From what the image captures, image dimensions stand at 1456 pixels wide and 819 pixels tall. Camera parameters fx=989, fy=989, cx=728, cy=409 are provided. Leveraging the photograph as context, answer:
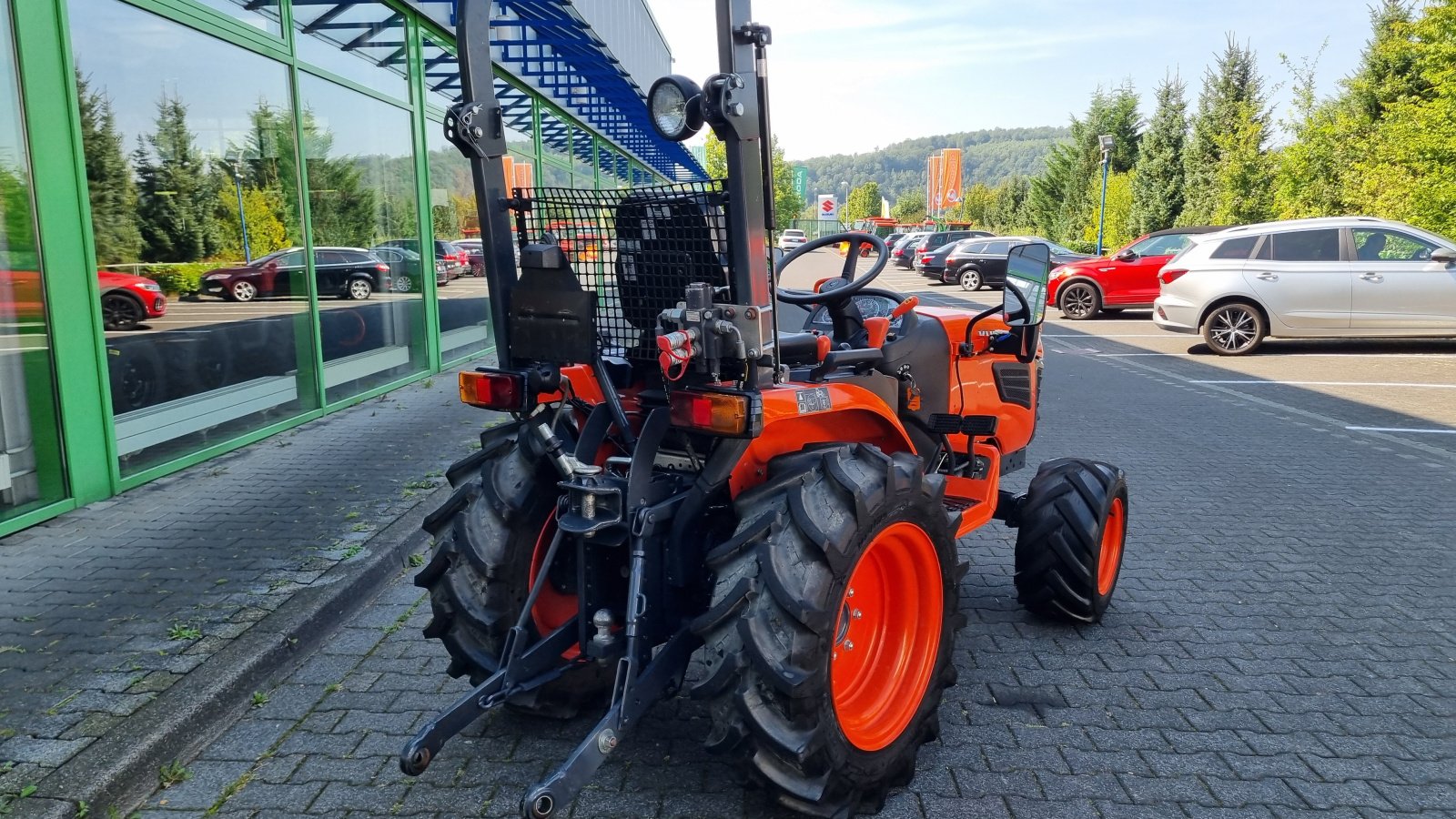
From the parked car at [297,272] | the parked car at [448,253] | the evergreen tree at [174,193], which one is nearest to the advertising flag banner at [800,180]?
the parked car at [448,253]

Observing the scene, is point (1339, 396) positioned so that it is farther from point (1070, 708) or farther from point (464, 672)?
point (464, 672)

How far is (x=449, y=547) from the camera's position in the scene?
3.15 m

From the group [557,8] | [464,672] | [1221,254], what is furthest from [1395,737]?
[1221,254]

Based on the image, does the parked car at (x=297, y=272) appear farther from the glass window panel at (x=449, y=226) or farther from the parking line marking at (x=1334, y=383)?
the parking line marking at (x=1334, y=383)

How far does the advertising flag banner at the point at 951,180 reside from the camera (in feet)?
274

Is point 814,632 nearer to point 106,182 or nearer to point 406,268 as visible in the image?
point 106,182

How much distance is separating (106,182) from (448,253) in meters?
5.14

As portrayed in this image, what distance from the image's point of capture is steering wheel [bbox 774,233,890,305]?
3582 mm

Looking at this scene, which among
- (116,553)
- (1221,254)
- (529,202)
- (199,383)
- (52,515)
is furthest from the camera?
(1221,254)

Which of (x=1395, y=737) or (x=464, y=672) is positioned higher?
(x=464, y=672)

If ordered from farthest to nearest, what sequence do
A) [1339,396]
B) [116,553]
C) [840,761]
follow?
[1339,396] → [116,553] → [840,761]

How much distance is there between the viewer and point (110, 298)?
603 cm

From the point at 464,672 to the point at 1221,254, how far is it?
13313 mm

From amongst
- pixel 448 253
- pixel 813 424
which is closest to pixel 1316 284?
pixel 448 253
